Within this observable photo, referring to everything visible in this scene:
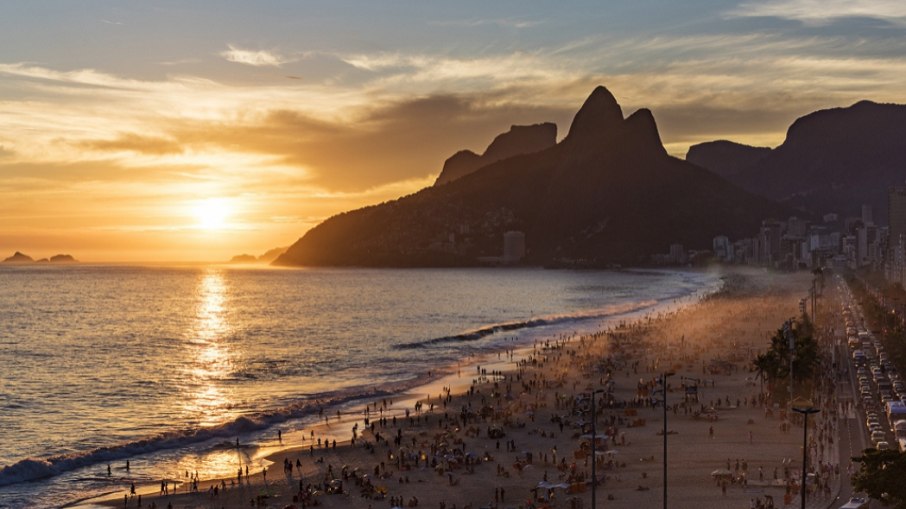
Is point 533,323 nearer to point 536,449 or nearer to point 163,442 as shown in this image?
point 536,449

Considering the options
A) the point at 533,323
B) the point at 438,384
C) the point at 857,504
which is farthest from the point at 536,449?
the point at 533,323

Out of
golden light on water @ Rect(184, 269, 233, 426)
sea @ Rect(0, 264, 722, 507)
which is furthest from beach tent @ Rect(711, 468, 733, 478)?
golden light on water @ Rect(184, 269, 233, 426)

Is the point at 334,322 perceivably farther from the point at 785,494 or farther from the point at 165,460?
the point at 785,494

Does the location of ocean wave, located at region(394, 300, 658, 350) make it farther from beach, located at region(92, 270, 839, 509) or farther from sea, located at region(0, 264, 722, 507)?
beach, located at region(92, 270, 839, 509)

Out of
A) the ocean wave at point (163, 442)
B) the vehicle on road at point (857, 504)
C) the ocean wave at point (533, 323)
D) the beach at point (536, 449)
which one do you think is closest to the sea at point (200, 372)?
the ocean wave at point (163, 442)

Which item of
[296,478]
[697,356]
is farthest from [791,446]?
[697,356]

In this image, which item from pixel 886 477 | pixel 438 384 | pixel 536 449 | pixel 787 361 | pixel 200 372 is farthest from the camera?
pixel 200 372
